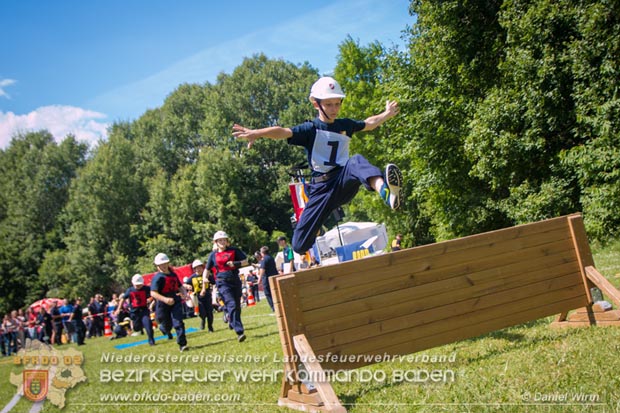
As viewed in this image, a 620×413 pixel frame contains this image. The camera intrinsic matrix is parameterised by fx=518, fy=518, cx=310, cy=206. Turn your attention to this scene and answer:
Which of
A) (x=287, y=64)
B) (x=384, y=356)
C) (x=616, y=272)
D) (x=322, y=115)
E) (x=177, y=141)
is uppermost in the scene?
(x=287, y=64)

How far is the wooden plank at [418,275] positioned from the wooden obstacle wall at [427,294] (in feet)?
0.03

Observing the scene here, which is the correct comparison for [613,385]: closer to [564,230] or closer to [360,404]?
[360,404]

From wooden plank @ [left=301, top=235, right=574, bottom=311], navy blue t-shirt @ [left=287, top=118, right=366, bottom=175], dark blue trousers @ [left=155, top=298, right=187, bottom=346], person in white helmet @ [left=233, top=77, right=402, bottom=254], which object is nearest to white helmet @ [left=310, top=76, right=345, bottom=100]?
person in white helmet @ [left=233, top=77, right=402, bottom=254]

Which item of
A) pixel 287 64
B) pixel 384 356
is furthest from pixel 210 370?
pixel 287 64

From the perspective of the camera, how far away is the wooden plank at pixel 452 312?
5.12m

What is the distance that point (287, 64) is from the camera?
207 ft

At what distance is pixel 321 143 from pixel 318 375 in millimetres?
2968

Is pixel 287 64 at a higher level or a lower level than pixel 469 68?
higher

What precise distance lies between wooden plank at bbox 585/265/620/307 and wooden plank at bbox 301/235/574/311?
264mm

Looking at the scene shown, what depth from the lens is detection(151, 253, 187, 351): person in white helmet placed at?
12.2m

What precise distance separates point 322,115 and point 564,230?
3382 mm

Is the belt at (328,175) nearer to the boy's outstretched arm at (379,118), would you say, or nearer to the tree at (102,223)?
the boy's outstretched arm at (379,118)

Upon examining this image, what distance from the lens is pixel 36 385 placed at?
10070 mm

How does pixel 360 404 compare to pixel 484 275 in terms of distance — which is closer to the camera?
pixel 360 404
